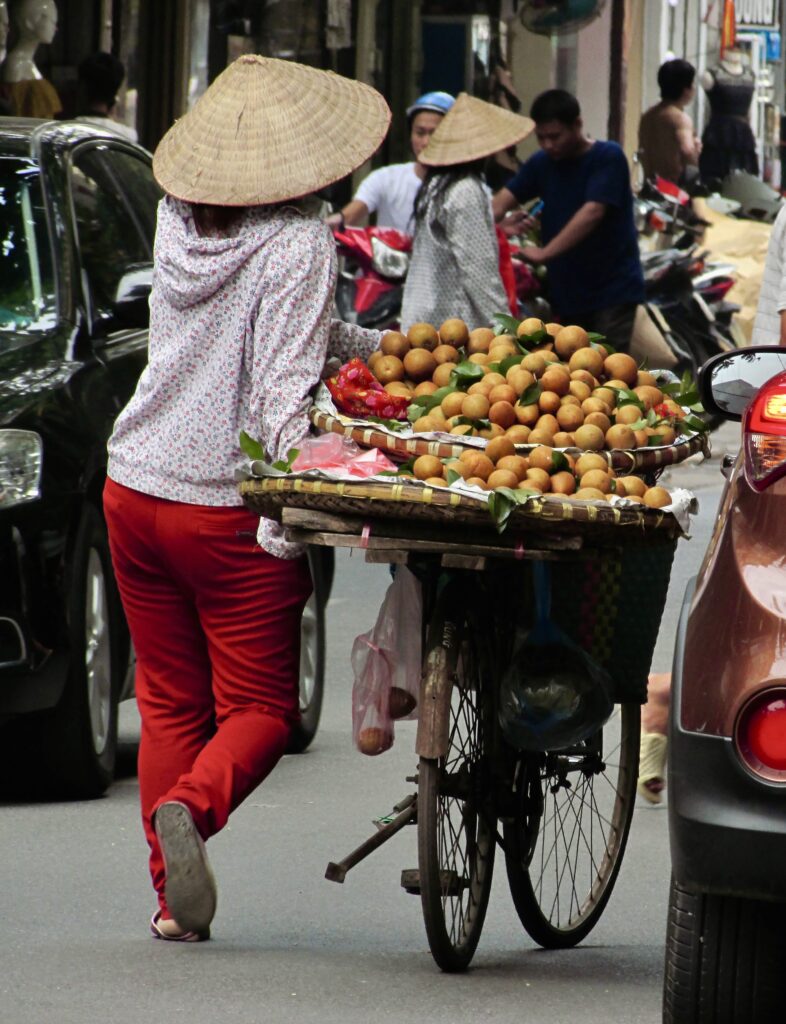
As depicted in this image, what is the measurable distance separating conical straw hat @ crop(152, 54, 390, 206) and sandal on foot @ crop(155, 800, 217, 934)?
1.27 metres

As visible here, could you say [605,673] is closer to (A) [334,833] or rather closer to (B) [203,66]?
(A) [334,833]

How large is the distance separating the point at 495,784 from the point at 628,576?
527 mm

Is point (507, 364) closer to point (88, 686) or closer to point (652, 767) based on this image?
point (652, 767)

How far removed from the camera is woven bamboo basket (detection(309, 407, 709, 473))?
4.61 meters

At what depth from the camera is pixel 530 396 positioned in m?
4.79

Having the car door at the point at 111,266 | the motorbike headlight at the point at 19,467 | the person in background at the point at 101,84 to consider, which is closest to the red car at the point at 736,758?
the motorbike headlight at the point at 19,467

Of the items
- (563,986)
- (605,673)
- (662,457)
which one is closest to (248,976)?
(563,986)

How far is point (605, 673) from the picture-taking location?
4.79 metres

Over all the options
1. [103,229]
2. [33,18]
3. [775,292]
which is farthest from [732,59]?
[103,229]

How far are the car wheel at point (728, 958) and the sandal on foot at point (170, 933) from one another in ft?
5.01

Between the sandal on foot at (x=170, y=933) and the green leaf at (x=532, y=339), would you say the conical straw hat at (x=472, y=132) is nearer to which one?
the green leaf at (x=532, y=339)

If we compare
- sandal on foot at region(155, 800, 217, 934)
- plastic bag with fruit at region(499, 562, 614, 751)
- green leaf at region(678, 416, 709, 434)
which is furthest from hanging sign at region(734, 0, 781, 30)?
sandal on foot at region(155, 800, 217, 934)

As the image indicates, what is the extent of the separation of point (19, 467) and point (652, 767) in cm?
190

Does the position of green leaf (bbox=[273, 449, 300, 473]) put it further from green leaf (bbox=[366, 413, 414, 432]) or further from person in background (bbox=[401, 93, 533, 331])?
person in background (bbox=[401, 93, 533, 331])
